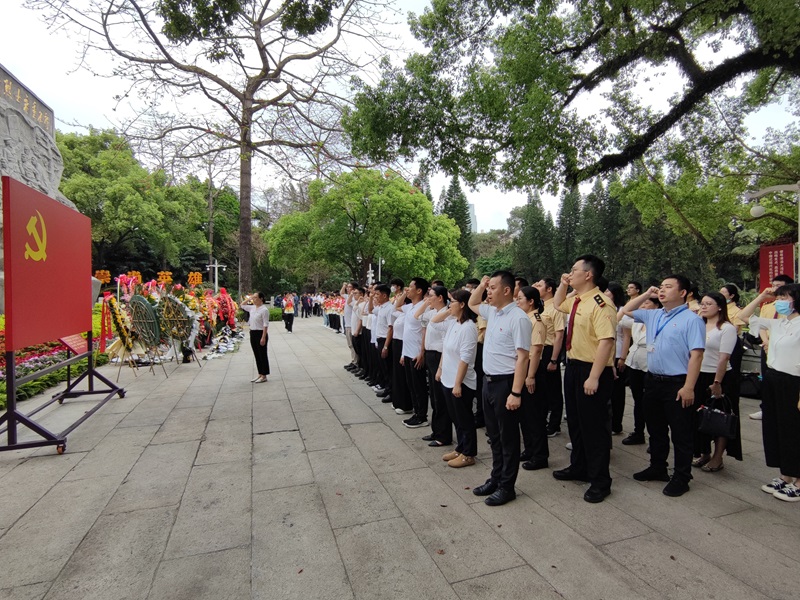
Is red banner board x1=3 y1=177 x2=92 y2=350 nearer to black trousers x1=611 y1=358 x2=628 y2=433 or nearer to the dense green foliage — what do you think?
black trousers x1=611 y1=358 x2=628 y2=433

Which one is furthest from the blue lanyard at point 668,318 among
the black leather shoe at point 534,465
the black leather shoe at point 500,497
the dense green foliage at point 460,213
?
the dense green foliage at point 460,213

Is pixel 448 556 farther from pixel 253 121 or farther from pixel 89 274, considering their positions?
pixel 253 121

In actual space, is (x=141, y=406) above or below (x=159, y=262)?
below

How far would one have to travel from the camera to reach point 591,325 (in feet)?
10.5

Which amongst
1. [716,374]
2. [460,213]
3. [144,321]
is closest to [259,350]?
[144,321]

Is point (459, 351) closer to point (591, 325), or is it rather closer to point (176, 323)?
point (591, 325)

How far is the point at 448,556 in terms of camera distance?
2475 mm

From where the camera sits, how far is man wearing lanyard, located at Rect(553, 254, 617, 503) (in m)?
3.08

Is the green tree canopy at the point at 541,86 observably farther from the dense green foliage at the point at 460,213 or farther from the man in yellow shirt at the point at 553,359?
the dense green foliage at the point at 460,213

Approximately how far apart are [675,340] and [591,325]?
2.12 ft

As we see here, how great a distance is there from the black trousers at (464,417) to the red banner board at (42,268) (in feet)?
12.0

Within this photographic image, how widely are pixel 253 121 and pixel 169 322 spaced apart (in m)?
4.79

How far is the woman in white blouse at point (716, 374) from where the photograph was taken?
359cm

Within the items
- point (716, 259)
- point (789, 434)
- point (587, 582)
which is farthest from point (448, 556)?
point (716, 259)
